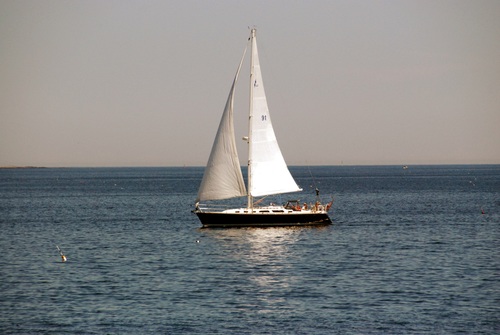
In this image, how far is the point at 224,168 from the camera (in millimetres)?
75062

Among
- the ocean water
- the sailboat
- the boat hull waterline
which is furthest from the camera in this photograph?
the sailboat

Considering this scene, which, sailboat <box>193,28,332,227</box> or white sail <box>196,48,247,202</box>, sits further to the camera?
white sail <box>196,48,247,202</box>

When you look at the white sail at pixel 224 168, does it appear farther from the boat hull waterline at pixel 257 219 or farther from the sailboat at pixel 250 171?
the boat hull waterline at pixel 257 219

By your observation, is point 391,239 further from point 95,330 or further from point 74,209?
point 74,209

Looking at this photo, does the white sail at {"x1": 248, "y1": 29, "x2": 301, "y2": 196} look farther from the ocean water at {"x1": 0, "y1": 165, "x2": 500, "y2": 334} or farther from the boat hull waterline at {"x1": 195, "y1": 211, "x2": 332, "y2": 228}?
the ocean water at {"x1": 0, "y1": 165, "x2": 500, "y2": 334}

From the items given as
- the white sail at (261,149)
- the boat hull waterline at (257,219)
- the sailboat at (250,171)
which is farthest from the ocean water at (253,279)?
the white sail at (261,149)

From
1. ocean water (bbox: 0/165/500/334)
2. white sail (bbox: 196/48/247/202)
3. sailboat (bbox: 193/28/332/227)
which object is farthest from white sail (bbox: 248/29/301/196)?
ocean water (bbox: 0/165/500/334)

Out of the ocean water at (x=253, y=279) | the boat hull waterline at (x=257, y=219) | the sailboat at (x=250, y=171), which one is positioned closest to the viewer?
the ocean water at (x=253, y=279)

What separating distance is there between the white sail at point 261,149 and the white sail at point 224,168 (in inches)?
58.9

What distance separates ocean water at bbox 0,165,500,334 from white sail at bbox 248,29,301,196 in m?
4.91

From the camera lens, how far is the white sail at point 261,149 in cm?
7488

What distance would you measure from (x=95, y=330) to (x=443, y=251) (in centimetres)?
3376

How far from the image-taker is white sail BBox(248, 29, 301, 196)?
7488 cm

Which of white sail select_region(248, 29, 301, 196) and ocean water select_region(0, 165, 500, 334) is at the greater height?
white sail select_region(248, 29, 301, 196)
